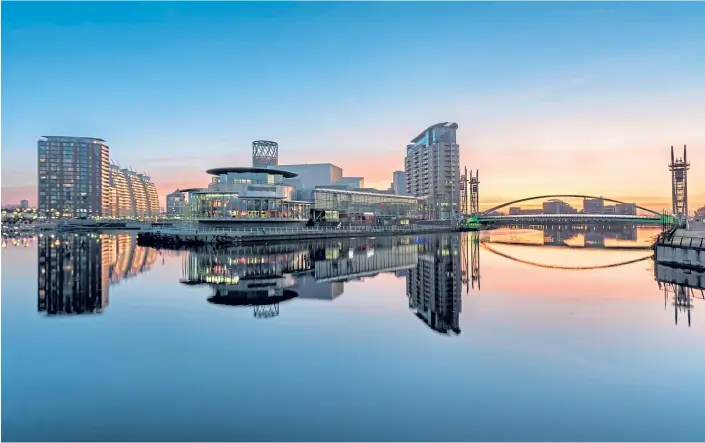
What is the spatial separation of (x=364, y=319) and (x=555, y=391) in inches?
289

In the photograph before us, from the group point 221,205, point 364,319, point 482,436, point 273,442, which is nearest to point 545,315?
point 364,319

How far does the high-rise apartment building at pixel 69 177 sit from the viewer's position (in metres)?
160

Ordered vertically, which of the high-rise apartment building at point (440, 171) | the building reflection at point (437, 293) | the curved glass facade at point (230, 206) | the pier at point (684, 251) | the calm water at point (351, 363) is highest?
the high-rise apartment building at point (440, 171)

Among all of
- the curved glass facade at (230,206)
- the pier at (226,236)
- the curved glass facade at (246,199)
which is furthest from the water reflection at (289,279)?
the curved glass facade at (246,199)

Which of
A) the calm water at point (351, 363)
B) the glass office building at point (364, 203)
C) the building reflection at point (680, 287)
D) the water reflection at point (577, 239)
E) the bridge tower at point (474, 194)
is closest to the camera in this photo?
the calm water at point (351, 363)

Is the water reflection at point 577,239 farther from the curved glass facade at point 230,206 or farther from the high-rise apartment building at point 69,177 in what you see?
the high-rise apartment building at point 69,177

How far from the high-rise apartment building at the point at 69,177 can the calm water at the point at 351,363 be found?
565ft

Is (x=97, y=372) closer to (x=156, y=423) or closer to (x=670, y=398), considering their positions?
(x=156, y=423)

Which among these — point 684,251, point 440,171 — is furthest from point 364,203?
point 684,251

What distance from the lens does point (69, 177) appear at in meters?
163

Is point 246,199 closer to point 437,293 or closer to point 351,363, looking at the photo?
point 437,293

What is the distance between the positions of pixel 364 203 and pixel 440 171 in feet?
181

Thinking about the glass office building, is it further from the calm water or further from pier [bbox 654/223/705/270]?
the calm water

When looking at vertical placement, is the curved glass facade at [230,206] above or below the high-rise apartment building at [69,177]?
below
